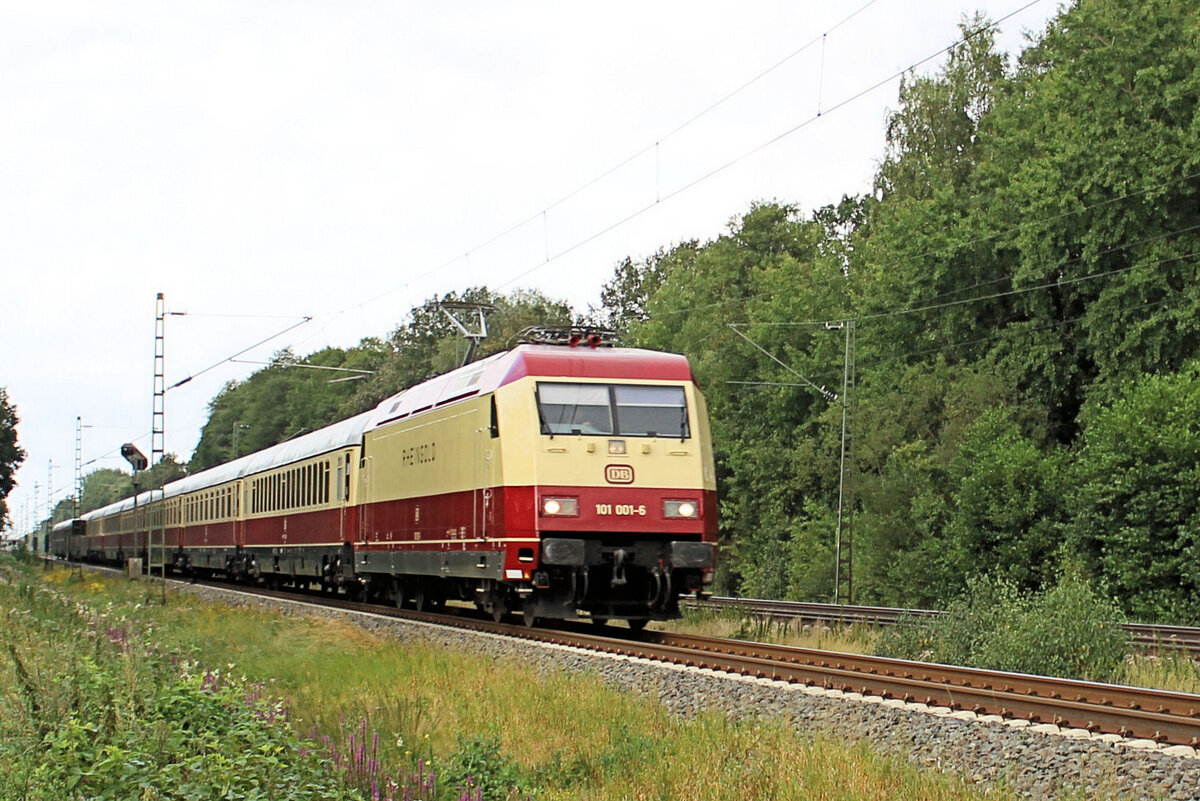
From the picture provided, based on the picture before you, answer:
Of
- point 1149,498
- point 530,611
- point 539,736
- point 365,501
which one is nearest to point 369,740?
point 539,736

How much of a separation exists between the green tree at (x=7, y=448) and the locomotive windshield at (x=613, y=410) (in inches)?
2438

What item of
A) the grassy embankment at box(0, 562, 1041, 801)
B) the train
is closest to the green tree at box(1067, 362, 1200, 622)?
the train

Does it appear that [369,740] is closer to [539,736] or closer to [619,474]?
[539,736]

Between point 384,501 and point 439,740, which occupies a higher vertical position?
point 384,501

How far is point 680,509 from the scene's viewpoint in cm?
1891

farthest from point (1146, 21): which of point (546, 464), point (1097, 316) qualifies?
point (546, 464)

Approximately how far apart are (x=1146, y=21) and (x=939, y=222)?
370 inches

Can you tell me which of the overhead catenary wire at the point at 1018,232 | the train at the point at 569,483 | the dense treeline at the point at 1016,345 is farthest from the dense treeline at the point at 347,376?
the train at the point at 569,483

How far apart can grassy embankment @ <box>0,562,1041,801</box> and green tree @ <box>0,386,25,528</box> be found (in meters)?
63.0

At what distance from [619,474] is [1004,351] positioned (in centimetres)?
2744

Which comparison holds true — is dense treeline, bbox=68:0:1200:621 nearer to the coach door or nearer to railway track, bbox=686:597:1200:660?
railway track, bbox=686:597:1200:660

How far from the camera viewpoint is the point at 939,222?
148 feet

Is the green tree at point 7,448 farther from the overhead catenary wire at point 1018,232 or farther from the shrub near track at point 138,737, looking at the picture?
the shrub near track at point 138,737

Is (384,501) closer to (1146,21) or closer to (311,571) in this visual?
(311,571)
